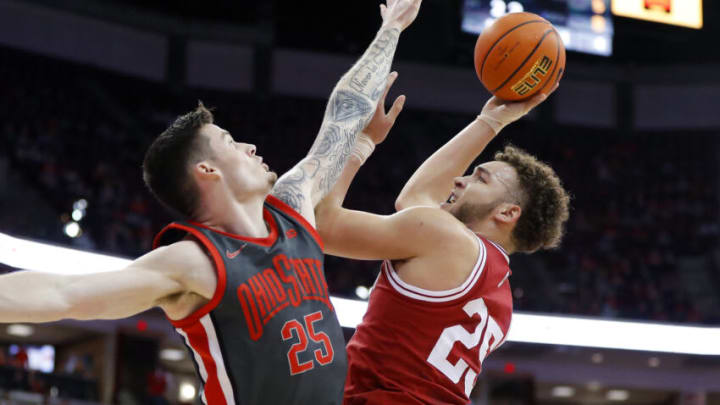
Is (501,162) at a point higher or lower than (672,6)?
lower

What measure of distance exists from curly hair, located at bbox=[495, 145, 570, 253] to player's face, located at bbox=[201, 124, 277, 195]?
1.02 m

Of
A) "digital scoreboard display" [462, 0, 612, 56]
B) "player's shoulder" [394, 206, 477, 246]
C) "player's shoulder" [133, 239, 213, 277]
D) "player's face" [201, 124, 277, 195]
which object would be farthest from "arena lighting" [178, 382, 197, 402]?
"player's shoulder" [133, 239, 213, 277]

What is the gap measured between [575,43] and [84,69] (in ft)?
29.3

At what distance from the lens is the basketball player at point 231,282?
2072 mm

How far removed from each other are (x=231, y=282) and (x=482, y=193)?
1.19m

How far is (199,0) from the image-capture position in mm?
17062

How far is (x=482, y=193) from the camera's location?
3.08m

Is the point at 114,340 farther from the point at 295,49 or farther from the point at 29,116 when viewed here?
the point at 295,49

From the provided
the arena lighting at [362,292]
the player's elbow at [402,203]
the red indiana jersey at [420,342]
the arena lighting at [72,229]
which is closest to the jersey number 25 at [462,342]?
the red indiana jersey at [420,342]

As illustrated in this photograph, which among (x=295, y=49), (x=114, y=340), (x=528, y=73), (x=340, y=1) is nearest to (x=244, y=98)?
(x=295, y=49)

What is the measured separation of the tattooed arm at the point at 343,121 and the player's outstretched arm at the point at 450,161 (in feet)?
1.46

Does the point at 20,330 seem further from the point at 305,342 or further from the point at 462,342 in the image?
the point at 305,342

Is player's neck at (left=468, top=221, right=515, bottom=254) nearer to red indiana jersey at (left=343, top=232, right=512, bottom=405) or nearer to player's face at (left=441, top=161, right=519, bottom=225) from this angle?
player's face at (left=441, top=161, right=519, bottom=225)

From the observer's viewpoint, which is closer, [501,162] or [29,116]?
[501,162]
